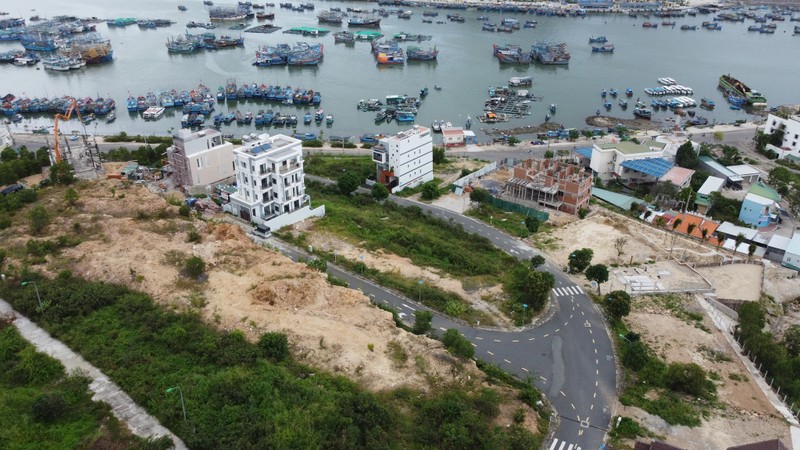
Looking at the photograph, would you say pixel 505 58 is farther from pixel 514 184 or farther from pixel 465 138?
pixel 514 184

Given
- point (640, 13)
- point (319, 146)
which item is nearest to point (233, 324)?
point (319, 146)

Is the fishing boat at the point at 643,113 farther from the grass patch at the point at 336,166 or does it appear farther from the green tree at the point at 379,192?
the green tree at the point at 379,192

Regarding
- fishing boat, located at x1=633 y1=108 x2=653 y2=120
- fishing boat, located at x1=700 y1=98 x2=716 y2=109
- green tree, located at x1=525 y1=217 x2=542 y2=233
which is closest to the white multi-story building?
fishing boat, located at x1=633 y1=108 x2=653 y2=120

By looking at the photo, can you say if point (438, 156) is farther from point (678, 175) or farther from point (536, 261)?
point (536, 261)

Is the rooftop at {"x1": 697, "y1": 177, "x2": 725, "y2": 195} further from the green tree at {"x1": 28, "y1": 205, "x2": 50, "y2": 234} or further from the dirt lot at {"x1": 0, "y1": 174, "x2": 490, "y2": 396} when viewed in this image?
the green tree at {"x1": 28, "y1": 205, "x2": 50, "y2": 234}

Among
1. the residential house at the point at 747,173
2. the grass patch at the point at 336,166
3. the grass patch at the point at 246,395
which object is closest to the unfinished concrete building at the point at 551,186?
the grass patch at the point at 336,166
